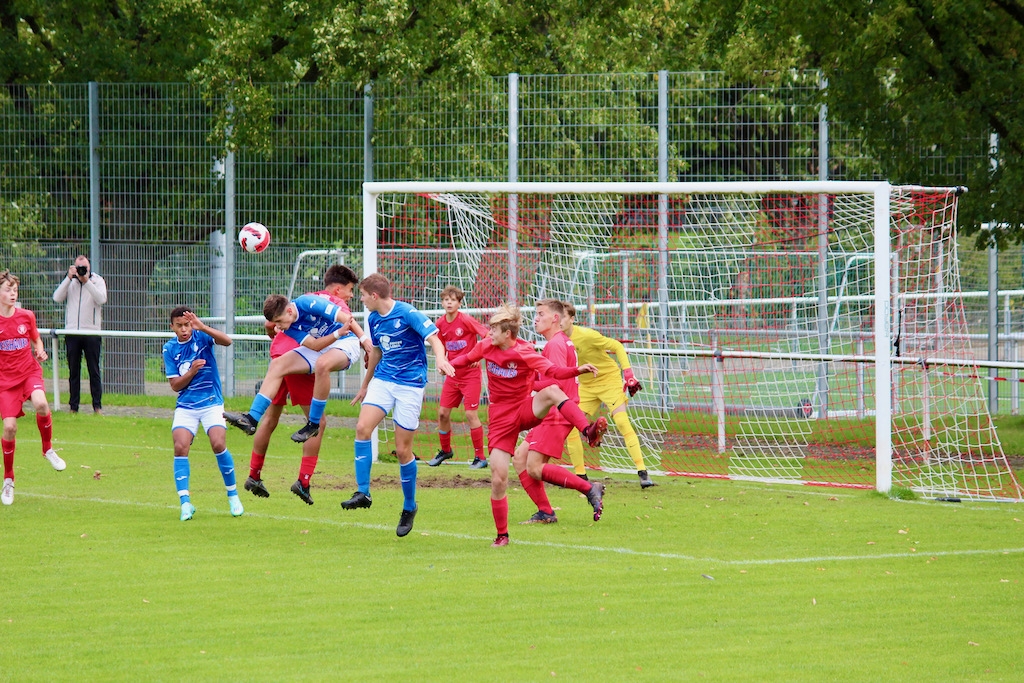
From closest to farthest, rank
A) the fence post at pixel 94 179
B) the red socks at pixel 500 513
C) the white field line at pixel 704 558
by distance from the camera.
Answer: the white field line at pixel 704 558
the red socks at pixel 500 513
the fence post at pixel 94 179

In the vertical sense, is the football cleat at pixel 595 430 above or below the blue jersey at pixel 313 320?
below

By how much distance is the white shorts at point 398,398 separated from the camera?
33.6ft

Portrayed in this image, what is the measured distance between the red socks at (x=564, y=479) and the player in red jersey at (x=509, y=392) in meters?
0.55

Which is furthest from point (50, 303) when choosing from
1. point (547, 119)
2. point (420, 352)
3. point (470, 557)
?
point (470, 557)

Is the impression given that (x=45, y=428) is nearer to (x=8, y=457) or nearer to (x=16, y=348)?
(x=8, y=457)

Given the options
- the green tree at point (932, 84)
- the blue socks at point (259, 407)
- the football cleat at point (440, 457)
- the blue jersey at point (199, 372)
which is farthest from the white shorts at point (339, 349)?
the green tree at point (932, 84)

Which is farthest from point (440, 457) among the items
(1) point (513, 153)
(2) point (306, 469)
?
(1) point (513, 153)

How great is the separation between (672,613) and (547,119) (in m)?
11.0

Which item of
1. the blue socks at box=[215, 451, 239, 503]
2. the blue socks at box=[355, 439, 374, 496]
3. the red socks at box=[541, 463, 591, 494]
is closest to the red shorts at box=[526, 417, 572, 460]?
the red socks at box=[541, 463, 591, 494]

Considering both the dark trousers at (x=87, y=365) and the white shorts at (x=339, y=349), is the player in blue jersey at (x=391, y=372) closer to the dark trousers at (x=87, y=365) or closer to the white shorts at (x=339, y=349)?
the white shorts at (x=339, y=349)

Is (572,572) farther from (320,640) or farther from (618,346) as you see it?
(618,346)

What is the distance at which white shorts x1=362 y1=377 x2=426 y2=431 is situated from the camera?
10.2m

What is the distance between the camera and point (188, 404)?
35.4ft

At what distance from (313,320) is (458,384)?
3.20 meters
